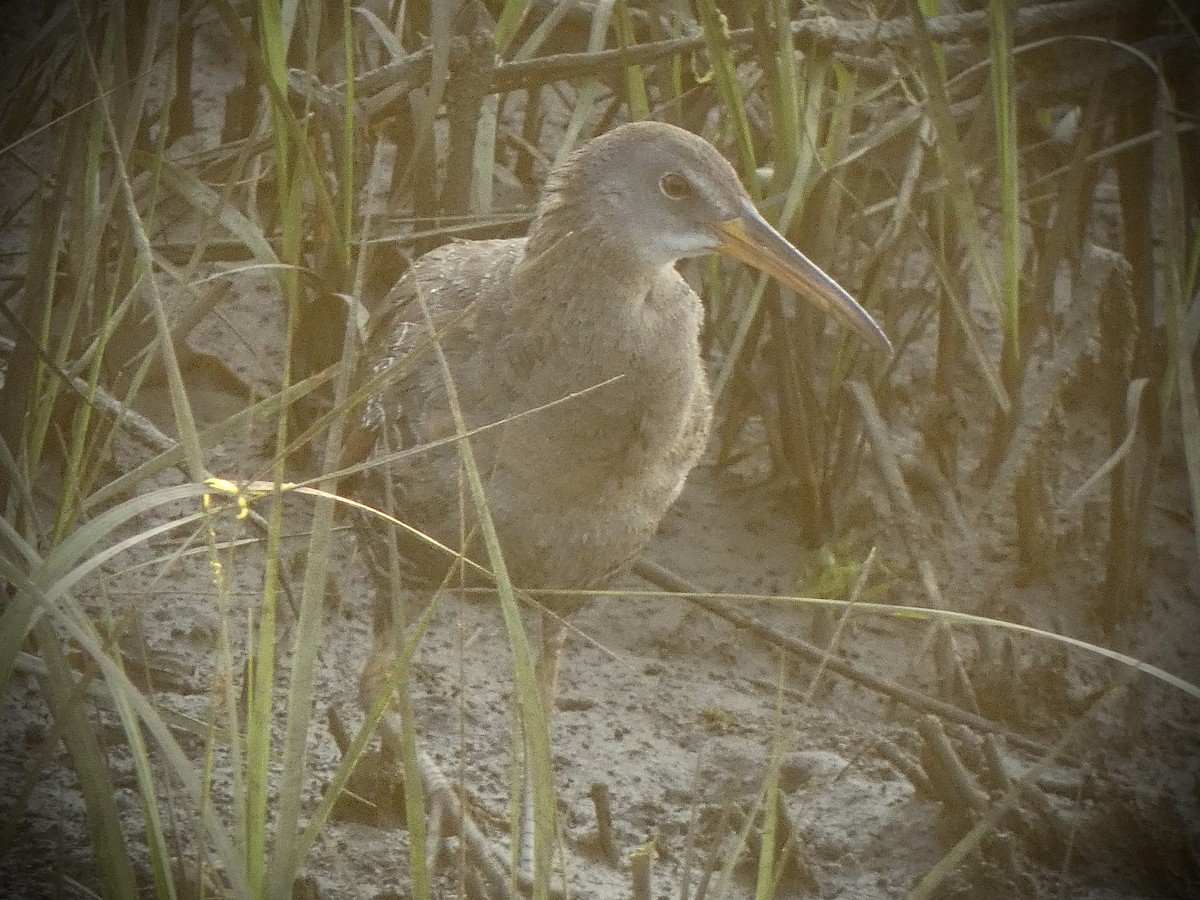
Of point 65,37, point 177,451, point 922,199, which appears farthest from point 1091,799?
point 65,37

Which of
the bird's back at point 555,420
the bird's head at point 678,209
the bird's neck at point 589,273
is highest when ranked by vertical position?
the bird's head at point 678,209

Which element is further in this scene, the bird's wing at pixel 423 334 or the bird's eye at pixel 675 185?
the bird's wing at pixel 423 334

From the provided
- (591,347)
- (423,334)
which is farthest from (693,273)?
(591,347)

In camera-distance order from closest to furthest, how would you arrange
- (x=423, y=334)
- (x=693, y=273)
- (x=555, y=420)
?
(x=555, y=420) → (x=423, y=334) → (x=693, y=273)

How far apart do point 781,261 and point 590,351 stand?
389mm

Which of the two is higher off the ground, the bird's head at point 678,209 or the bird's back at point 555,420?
the bird's head at point 678,209

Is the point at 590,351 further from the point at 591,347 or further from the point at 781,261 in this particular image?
the point at 781,261

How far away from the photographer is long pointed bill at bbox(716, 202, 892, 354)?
9.29 feet

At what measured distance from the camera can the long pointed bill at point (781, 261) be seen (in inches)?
111

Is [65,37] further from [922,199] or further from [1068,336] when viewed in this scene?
[1068,336]

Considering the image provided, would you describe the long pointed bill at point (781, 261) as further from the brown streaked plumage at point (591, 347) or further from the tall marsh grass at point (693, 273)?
the tall marsh grass at point (693, 273)

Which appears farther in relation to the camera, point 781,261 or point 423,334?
point 423,334

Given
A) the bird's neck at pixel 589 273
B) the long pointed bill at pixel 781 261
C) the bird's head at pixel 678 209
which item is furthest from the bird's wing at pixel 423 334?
the long pointed bill at pixel 781 261

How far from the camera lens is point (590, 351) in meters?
2.83
